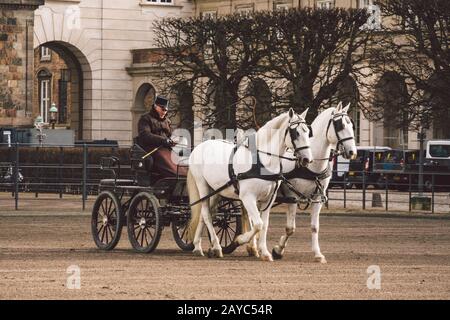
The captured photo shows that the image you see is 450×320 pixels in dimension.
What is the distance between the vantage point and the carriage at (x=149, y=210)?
2364 centimetres

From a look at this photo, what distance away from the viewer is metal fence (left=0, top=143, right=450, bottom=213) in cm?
4041

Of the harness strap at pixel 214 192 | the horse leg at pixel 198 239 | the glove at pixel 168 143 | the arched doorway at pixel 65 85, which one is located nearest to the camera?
the harness strap at pixel 214 192

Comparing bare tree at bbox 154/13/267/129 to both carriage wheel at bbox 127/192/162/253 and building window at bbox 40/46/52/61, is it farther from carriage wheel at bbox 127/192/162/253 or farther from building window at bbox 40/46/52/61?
building window at bbox 40/46/52/61

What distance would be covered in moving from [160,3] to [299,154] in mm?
56300

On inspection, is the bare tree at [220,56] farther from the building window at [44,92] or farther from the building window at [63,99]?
the building window at [44,92]

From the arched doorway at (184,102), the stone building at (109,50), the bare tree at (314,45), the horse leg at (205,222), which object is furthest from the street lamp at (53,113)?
the horse leg at (205,222)

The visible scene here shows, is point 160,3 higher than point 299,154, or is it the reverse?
point 160,3

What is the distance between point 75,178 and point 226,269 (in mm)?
21250

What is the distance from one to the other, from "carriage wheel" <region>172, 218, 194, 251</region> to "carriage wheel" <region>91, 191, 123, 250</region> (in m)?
0.88

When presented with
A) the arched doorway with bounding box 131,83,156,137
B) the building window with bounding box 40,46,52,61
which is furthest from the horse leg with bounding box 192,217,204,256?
the building window with bounding box 40,46,52,61

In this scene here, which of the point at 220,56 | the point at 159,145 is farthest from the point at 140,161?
the point at 220,56

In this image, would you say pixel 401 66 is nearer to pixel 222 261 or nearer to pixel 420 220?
pixel 420 220
